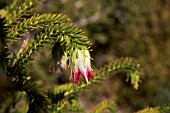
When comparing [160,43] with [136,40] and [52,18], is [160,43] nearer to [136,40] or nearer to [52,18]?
[136,40]

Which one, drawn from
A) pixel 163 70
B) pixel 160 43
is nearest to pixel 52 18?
pixel 163 70

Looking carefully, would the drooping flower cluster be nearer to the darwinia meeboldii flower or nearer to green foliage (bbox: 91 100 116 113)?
the darwinia meeboldii flower

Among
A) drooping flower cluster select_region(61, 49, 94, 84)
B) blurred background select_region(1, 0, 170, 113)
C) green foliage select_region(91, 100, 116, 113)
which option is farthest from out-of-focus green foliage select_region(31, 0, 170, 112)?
drooping flower cluster select_region(61, 49, 94, 84)

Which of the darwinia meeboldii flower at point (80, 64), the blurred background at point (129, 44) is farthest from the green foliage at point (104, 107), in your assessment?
the blurred background at point (129, 44)

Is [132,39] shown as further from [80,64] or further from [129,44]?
[80,64]

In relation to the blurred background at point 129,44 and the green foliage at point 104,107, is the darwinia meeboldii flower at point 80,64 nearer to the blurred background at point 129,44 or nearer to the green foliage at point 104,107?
the green foliage at point 104,107

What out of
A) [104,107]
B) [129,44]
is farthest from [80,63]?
[129,44]
